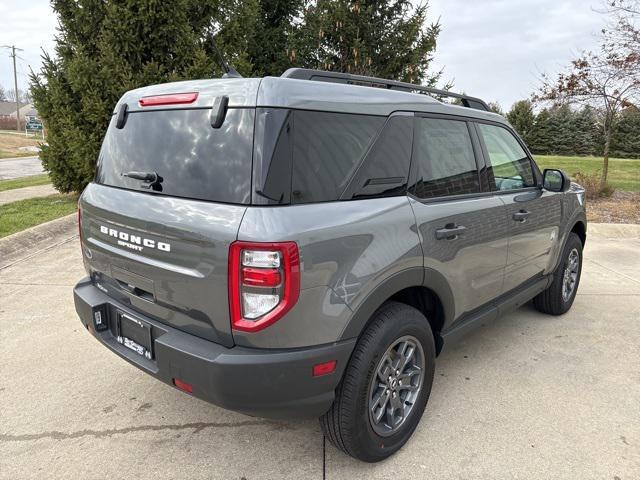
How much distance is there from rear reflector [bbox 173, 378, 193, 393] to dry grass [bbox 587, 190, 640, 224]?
362 inches

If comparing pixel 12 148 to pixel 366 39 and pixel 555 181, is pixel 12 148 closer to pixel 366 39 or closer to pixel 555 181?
pixel 366 39

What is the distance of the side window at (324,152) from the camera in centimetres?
198

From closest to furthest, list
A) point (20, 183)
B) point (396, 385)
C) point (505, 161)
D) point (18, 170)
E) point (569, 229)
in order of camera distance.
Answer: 1. point (396, 385)
2. point (505, 161)
3. point (569, 229)
4. point (20, 183)
5. point (18, 170)

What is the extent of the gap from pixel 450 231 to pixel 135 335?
175 cm

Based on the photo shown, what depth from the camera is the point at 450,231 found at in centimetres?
259

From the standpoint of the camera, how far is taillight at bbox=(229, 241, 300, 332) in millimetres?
1823

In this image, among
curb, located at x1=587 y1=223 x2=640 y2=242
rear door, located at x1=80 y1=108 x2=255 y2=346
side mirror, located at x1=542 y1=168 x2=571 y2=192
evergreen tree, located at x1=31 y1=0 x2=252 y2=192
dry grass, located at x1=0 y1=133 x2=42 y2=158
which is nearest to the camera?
rear door, located at x1=80 y1=108 x2=255 y2=346

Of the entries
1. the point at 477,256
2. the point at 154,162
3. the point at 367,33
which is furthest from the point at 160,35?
the point at 477,256

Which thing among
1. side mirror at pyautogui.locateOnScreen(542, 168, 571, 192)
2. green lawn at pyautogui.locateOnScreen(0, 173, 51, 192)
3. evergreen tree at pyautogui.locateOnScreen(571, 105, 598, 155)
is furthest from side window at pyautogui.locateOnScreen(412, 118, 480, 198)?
evergreen tree at pyautogui.locateOnScreen(571, 105, 598, 155)

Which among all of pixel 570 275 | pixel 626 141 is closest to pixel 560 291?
pixel 570 275

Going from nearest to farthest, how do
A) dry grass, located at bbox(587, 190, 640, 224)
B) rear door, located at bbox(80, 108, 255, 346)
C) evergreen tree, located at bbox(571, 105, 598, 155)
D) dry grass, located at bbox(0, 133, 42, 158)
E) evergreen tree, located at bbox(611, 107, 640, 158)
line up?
rear door, located at bbox(80, 108, 255, 346), dry grass, located at bbox(587, 190, 640, 224), evergreen tree, located at bbox(611, 107, 640, 158), evergreen tree, located at bbox(571, 105, 598, 155), dry grass, located at bbox(0, 133, 42, 158)

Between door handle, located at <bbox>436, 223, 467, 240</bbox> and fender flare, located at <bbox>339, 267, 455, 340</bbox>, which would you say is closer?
fender flare, located at <bbox>339, 267, 455, 340</bbox>

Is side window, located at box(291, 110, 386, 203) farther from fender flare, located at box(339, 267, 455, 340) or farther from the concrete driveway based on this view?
the concrete driveway

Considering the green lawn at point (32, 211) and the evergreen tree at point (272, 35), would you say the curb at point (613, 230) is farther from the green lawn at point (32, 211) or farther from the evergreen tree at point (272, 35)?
the green lawn at point (32, 211)
